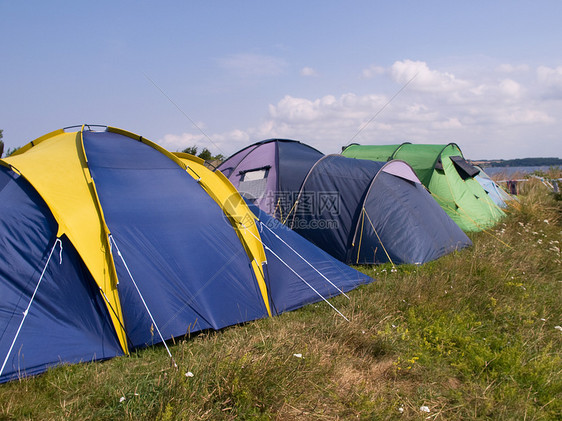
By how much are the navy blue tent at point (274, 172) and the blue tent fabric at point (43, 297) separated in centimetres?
401

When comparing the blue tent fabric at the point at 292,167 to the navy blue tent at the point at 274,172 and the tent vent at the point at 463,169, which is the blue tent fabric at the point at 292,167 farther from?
the tent vent at the point at 463,169

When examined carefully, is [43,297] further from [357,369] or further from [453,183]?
[453,183]

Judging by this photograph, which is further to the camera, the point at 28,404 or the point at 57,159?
the point at 57,159

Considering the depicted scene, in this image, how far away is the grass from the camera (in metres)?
2.86

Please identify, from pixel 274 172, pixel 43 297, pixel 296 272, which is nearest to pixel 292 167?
pixel 274 172

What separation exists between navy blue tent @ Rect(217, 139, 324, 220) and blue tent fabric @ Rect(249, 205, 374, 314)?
1.99 m

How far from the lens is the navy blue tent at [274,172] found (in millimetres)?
7512

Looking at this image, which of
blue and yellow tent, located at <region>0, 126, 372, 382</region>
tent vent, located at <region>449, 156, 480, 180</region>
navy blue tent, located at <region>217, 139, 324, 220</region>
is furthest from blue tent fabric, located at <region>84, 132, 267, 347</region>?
tent vent, located at <region>449, 156, 480, 180</region>

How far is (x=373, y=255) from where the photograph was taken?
668 centimetres

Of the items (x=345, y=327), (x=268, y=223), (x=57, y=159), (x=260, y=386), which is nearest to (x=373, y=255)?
(x=268, y=223)

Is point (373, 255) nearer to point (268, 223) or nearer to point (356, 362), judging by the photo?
point (268, 223)

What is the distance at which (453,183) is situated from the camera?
398 inches

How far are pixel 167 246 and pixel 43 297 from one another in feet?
3.85

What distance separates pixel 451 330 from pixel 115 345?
318cm
